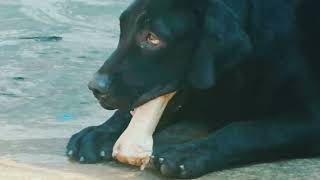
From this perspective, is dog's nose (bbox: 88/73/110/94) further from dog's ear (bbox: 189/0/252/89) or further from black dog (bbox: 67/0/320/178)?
dog's ear (bbox: 189/0/252/89)

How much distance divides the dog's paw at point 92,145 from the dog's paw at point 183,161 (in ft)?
0.73

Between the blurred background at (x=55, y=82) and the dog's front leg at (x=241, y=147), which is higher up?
the dog's front leg at (x=241, y=147)

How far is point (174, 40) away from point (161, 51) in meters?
0.05

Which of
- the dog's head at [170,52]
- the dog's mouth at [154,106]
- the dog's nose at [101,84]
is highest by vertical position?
the dog's head at [170,52]

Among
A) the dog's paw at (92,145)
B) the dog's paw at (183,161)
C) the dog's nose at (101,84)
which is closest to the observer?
the dog's paw at (183,161)

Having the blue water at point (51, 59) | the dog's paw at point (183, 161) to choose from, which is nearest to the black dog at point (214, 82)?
the dog's paw at point (183, 161)

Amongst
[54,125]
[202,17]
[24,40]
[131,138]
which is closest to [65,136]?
[54,125]

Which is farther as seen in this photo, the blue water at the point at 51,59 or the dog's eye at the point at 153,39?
the blue water at the point at 51,59

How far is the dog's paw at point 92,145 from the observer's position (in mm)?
3025

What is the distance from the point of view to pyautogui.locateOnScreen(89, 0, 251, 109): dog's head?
9.62ft

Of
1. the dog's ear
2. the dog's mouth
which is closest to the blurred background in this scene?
the dog's mouth

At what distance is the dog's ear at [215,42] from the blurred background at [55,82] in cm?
30

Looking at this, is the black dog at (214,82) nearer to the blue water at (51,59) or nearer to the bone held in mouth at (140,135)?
the bone held in mouth at (140,135)

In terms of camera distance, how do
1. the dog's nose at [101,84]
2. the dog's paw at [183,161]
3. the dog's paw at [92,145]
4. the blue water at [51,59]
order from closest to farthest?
the dog's paw at [183,161] → the dog's nose at [101,84] → the dog's paw at [92,145] → the blue water at [51,59]
